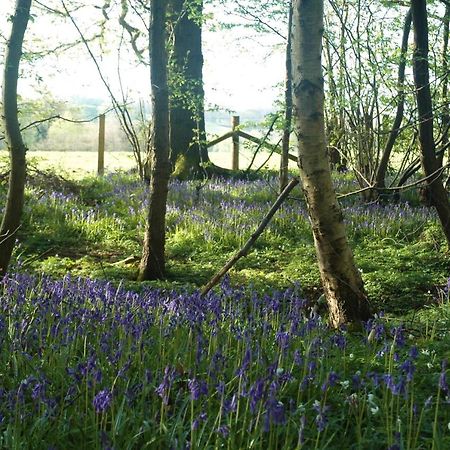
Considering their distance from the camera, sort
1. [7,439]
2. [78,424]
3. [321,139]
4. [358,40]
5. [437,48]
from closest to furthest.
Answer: [7,439]
[78,424]
[321,139]
[358,40]
[437,48]

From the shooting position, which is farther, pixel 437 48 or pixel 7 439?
pixel 437 48

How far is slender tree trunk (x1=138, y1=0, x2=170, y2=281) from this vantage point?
634 cm

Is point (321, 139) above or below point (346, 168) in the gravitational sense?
below

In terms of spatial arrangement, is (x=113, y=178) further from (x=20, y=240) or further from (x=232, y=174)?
(x=20, y=240)

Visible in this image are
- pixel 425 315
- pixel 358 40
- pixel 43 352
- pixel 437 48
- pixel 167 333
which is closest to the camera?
pixel 43 352

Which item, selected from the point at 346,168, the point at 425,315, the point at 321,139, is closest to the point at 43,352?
the point at 321,139

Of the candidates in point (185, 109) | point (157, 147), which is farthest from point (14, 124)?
point (185, 109)

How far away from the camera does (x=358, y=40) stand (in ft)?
32.2

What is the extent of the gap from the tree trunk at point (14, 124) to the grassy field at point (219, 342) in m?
0.51

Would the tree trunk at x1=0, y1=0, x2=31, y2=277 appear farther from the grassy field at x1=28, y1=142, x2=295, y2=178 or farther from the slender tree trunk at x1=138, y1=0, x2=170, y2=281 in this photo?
the grassy field at x1=28, y1=142, x2=295, y2=178

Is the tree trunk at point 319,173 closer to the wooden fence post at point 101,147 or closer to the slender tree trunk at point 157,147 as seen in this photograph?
the slender tree trunk at point 157,147

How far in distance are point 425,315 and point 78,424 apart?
348 centimetres

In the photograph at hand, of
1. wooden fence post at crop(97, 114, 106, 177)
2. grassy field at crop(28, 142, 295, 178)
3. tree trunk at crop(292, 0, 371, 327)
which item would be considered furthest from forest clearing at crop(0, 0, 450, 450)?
wooden fence post at crop(97, 114, 106, 177)

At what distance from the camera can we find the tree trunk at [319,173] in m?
4.18
